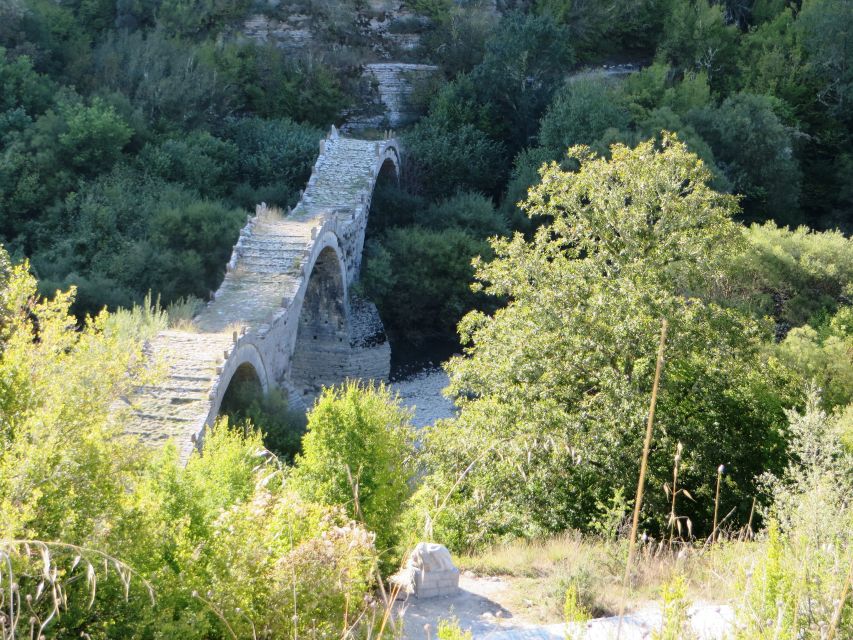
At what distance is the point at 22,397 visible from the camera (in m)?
8.99

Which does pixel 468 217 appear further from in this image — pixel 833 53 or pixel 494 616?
pixel 494 616

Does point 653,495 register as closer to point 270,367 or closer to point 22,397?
point 22,397

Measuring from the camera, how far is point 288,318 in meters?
25.6

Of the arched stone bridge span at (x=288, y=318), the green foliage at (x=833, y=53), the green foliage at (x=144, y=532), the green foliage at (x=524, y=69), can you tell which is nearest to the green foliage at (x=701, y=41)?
the green foliage at (x=833, y=53)

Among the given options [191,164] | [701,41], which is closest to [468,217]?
[191,164]

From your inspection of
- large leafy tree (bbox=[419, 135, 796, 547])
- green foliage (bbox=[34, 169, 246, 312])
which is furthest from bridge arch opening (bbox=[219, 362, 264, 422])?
green foliage (bbox=[34, 169, 246, 312])

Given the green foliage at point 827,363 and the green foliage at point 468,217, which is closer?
the green foliage at point 827,363

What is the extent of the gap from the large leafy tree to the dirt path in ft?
8.60

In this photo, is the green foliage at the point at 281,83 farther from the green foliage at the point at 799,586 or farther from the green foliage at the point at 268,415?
the green foliage at the point at 799,586

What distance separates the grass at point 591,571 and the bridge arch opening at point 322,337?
19057mm

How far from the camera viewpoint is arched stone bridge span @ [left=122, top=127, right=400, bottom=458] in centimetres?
2002

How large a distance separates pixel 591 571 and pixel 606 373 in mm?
4862

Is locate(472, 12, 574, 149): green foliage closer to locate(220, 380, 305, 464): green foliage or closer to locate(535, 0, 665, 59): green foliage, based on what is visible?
locate(535, 0, 665, 59): green foliage

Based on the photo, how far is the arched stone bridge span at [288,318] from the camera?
65.7 ft
